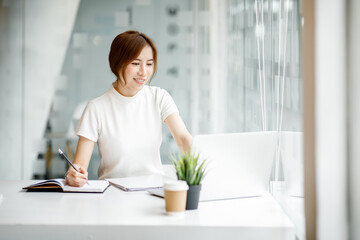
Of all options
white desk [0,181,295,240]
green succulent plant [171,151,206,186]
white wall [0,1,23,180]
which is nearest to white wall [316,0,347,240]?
white desk [0,181,295,240]

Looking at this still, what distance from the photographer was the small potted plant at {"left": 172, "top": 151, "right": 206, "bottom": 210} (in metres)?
1.36

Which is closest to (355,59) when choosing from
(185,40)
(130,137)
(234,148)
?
(234,148)

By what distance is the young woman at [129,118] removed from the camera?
2.16m

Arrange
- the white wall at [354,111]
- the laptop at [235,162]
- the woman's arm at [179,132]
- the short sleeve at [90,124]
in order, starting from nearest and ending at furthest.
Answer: the white wall at [354,111], the laptop at [235,162], the short sleeve at [90,124], the woman's arm at [179,132]

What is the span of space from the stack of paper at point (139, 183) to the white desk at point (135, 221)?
0.19 metres

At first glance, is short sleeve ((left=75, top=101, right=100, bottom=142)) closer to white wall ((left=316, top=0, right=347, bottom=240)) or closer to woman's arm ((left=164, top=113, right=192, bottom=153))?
woman's arm ((left=164, top=113, right=192, bottom=153))

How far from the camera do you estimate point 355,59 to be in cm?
104

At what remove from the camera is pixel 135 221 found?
127 centimetres

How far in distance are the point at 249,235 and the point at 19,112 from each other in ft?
10.4

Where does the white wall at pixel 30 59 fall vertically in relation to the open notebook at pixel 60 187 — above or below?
above

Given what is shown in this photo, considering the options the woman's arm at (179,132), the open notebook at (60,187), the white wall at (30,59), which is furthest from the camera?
the white wall at (30,59)

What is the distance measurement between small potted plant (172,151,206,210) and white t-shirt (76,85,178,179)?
2.80 feet

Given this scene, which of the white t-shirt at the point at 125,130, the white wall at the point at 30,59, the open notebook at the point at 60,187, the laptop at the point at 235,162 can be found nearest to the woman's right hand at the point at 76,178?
the open notebook at the point at 60,187

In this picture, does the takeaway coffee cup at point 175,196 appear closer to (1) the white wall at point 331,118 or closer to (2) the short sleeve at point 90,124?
(1) the white wall at point 331,118
